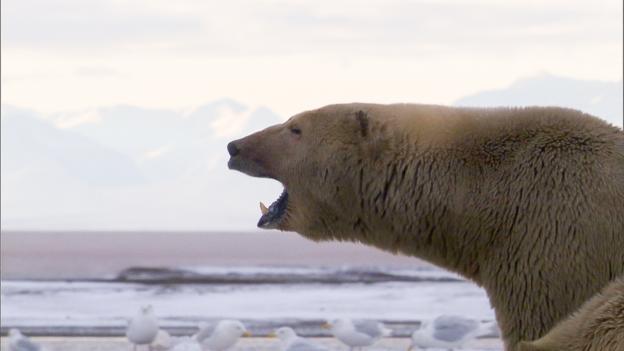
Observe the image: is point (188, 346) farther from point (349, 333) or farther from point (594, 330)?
point (594, 330)

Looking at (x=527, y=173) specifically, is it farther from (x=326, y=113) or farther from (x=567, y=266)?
(x=326, y=113)

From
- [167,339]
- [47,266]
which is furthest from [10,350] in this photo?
[47,266]

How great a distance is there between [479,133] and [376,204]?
47 centimetres

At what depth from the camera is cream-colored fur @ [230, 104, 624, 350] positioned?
4.58m

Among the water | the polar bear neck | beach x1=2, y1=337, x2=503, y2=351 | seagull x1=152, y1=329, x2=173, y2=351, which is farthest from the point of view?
the water

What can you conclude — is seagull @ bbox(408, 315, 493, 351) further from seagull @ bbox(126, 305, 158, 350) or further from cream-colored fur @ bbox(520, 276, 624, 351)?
cream-colored fur @ bbox(520, 276, 624, 351)

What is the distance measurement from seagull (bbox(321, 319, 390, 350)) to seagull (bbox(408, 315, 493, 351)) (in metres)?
0.58

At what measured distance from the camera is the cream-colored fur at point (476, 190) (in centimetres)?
458

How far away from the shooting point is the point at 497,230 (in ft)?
15.6

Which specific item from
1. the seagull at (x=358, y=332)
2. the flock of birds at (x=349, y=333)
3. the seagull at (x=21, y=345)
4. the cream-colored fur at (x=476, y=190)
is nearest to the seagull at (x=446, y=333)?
the flock of birds at (x=349, y=333)

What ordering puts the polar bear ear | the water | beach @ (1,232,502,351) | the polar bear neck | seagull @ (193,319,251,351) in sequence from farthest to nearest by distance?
the water < beach @ (1,232,502,351) < seagull @ (193,319,251,351) < the polar bear ear < the polar bear neck

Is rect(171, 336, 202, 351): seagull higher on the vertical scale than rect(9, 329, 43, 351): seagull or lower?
lower

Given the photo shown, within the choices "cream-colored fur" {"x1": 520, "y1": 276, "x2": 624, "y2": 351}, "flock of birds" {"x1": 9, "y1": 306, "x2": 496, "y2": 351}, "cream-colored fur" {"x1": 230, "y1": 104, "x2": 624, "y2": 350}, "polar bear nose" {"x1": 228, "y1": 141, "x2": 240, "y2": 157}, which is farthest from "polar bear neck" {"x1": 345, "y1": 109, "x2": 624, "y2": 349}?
"flock of birds" {"x1": 9, "y1": 306, "x2": 496, "y2": 351}

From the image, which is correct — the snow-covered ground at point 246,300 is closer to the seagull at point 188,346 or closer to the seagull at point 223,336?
the seagull at point 223,336
